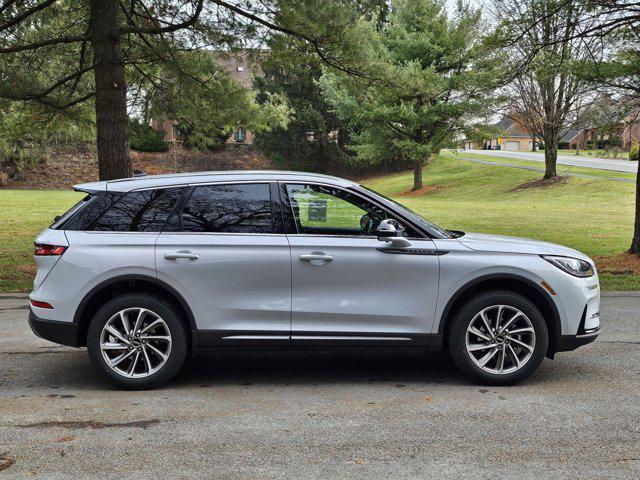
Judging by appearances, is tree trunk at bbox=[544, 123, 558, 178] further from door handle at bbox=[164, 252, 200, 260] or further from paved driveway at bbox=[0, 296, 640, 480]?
door handle at bbox=[164, 252, 200, 260]

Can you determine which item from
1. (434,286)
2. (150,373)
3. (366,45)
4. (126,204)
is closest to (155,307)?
(150,373)

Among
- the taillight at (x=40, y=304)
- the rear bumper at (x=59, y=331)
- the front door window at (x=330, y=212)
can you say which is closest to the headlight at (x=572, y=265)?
the front door window at (x=330, y=212)

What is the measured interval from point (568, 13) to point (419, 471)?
32.9ft

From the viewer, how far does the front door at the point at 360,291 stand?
17.4ft

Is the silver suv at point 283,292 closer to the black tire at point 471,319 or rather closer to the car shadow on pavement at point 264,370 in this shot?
the black tire at point 471,319

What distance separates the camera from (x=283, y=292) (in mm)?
5309


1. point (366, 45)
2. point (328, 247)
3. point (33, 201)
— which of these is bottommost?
point (33, 201)

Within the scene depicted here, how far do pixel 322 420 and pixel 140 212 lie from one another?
2238mm

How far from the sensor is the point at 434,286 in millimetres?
5344

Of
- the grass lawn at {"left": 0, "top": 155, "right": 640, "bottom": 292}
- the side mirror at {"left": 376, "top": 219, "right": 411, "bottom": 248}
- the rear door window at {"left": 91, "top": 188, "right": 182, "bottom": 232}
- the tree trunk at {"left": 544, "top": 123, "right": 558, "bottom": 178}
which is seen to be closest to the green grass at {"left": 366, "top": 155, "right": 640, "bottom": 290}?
the grass lawn at {"left": 0, "top": 155, "right": 640, "bottom": 292}

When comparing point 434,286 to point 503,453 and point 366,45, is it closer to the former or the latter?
point 503,453

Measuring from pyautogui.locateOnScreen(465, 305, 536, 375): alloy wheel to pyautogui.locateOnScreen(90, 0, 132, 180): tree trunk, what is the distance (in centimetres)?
727

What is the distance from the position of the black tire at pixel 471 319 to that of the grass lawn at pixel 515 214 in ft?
19.1

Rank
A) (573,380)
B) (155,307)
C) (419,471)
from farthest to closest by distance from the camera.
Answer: (573,380) → (155,307) → (419,471)
